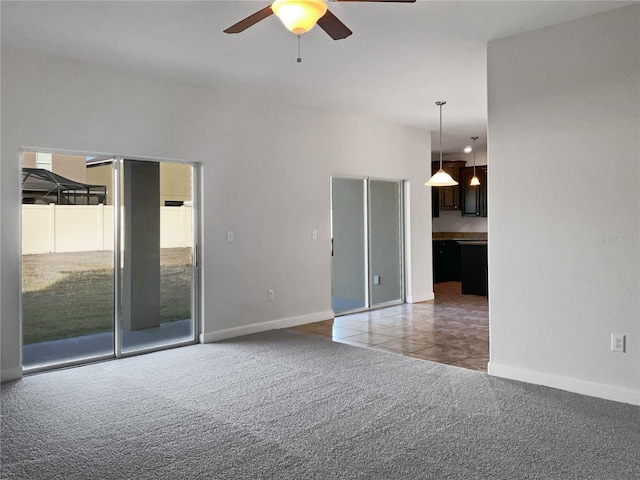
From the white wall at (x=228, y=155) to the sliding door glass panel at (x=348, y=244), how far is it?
31cm

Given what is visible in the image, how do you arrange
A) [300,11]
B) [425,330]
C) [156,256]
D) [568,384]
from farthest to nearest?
[425,330], [156,256], [568,384], [300,11]

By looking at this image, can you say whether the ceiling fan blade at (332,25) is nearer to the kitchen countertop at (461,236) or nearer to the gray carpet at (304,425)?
the gray carpet at (304,425)

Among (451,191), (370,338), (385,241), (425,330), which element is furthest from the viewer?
(451,191)

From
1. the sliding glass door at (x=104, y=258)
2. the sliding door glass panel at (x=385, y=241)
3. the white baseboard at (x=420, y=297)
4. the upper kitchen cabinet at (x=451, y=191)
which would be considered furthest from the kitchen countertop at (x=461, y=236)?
the sliding glass door at (x=104, y=258)

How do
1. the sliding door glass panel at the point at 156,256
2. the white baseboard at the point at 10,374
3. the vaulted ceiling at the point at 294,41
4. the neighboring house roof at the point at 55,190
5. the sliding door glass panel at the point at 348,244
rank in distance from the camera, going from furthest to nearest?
the sliding door glass panel at the point at 348,244, the sliding door glass panel at the point at 156,256, the neighboring house roof at the point at 55,190, the white baseboard at the point at 10,374, the vaulted ceiling at the point at 294,41

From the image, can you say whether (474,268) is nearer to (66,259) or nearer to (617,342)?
(617,342)

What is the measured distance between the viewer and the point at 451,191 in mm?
10984

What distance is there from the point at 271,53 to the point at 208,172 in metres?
1.60

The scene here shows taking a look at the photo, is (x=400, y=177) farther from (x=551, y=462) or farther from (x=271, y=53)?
(x=551, y=462)

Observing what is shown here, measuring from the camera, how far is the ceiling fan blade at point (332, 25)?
9.30 feet

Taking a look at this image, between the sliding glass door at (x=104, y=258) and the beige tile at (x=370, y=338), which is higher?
the sliding glass door at (x=104, y=258)

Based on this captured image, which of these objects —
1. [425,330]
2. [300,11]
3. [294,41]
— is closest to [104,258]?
[294,41]

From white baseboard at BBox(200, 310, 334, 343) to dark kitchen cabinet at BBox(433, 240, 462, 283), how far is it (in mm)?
4624

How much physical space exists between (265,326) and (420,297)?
3111 millimetres
